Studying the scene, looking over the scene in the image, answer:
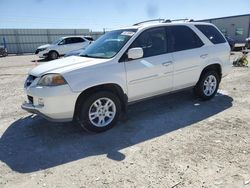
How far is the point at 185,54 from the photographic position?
537 centimetres

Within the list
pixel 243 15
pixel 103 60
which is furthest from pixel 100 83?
pixel 243 15

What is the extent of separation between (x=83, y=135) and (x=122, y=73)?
1288mm

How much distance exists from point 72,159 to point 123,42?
2.32 m

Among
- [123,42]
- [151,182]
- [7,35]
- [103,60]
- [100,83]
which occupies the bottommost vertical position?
[151,182]

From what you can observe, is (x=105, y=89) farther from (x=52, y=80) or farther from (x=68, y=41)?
(x=68, y=41)

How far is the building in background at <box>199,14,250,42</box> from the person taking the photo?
3734 cm

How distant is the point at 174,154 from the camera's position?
12.0ft

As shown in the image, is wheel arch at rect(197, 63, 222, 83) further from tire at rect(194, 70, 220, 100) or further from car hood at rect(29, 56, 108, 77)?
car hood at rect(29, 56, 108, 77)

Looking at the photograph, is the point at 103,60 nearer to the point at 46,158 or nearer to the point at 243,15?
the point at 46,158

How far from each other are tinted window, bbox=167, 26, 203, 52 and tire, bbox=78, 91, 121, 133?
1.69 m

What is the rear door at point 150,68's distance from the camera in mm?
4660

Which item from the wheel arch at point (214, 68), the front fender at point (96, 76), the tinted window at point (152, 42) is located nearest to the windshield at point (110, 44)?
the tinted window at point (152, 42)

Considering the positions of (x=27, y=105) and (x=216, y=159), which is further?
(x=27, y=105)

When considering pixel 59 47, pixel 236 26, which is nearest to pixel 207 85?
pixel 59 47
